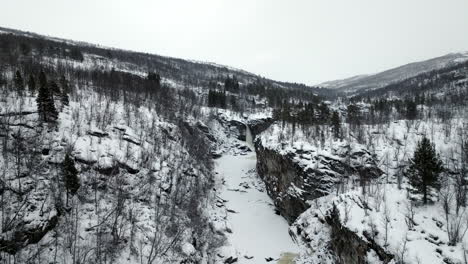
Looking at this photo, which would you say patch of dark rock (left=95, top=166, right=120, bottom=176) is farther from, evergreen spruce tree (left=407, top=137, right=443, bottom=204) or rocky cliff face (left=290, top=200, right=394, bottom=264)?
evergreen spruce tree (left=407, top=137, right=443, bottom=204)

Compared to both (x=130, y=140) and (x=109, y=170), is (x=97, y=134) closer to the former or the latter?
(x=130, y=140)

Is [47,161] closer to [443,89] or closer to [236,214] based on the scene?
[236,214]

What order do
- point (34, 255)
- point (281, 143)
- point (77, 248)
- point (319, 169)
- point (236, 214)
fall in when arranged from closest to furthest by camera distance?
1. point (34, 255)
2. point (77, 248)
3. point (319, 169)
4. point (236, 214)
5. point (281, 143)

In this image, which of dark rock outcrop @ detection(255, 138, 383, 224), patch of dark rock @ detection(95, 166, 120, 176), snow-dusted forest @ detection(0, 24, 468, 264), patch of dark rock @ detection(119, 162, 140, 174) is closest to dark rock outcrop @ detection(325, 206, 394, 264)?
snow-dusted forest @ detection(0, 24, 468, 264)

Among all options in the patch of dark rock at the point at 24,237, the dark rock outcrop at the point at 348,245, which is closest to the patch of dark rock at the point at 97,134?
the patch of dark rock at the point at 24,237

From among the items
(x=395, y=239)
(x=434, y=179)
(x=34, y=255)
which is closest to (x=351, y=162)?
(x=434, y=179)

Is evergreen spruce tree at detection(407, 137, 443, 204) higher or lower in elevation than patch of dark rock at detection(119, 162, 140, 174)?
higher
